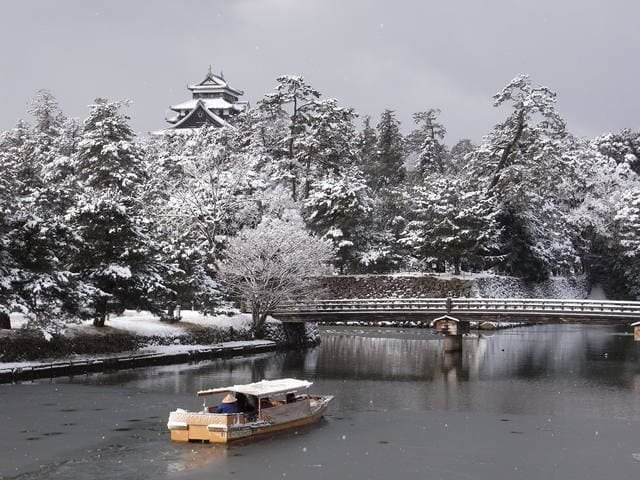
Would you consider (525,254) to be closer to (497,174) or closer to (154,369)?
(497,174)

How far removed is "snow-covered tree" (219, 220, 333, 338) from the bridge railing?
1.43 meters

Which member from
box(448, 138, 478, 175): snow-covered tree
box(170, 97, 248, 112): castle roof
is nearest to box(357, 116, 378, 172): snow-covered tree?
box(448, 138, 478, 175): snow-covered tree

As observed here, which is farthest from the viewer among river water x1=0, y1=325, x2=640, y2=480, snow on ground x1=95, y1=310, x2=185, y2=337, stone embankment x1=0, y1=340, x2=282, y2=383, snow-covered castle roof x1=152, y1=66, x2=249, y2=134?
snow-covered castle roof x1=152, y1=66, x2=249, y2=134

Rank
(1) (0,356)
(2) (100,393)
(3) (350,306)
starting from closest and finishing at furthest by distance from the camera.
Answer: (2) (100,393)
(1) (0,356)
(3) (350,306)

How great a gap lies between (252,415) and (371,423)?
420 centimetres

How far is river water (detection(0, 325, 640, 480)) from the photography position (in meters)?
20.8

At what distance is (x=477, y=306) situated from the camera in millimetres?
50688

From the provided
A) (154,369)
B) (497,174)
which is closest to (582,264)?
(497,174)

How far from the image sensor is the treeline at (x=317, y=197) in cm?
4225

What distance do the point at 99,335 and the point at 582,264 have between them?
57906mm

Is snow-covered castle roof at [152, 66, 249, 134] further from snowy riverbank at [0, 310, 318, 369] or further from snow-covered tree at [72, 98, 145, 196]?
snowy riverbank at [0, 310, 318, 369]

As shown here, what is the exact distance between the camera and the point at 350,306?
176ft

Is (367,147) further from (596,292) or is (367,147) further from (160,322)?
(160,322)

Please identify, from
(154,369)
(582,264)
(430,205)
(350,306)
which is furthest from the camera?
(582,264)
